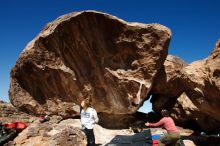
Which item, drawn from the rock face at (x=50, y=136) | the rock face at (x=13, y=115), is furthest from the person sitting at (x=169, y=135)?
the rock face at (x=13, y=115)

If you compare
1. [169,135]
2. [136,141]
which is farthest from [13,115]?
[169,135]

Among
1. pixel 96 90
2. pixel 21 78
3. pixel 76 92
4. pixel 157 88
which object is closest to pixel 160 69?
pixel 157 88

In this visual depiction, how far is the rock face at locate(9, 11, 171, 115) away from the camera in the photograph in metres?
15.5

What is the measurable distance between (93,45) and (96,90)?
240cm

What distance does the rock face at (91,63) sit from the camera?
15.5 meters

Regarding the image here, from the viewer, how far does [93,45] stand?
16031 millimetres

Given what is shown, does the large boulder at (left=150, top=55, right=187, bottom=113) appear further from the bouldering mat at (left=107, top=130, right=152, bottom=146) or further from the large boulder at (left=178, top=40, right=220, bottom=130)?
the bouldering mat at (left=107, top=130, right=152, bottom=146)

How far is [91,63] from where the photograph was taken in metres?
16.3

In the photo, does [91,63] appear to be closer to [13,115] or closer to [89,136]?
[13,115]

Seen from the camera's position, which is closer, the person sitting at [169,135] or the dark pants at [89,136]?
the person sitting at [169,135]

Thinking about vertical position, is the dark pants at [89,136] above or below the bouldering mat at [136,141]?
above

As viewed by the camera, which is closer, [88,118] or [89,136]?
[88,118]

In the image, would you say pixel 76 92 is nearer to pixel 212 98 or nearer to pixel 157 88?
pixel 157 88

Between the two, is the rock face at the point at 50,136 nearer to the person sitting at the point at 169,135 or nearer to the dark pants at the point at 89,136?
the dark pants at the point at 89,136
